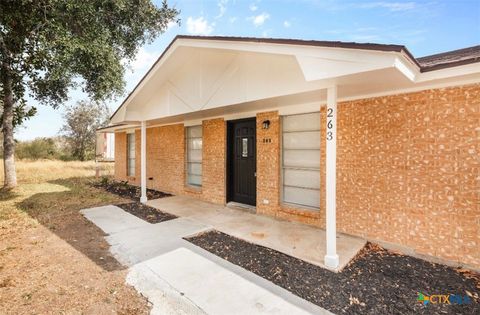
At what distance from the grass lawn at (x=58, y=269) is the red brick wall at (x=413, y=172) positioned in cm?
405

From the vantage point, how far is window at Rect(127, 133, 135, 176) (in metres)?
12.5

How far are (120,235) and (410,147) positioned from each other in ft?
19.5

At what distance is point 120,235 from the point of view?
5121 millimetres

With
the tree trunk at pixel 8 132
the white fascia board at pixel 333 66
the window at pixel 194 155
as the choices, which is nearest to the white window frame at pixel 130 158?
the tree trunk at pixel 8 132

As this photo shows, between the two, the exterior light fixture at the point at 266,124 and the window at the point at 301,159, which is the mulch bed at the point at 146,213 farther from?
the exterior light fixture at the point at 266,124

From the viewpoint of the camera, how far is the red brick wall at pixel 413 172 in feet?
11.9

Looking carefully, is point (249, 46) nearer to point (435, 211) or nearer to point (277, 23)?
point (277, 23)

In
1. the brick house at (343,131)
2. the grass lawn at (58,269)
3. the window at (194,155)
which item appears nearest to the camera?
the grass lawn at (58,269)

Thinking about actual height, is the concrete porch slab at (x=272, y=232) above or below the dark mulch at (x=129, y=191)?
below

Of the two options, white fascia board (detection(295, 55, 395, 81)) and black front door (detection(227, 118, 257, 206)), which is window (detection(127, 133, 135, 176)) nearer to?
black front door (detection(227, 118, 257, 206))

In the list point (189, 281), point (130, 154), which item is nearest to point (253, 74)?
point (189, 281)

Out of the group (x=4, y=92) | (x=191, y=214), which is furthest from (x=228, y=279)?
(x=4, y=92)

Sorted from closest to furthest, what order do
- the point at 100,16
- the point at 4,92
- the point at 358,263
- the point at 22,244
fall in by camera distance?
the point at 358,263 < the point at 22,244 < the point at 100,16 < the point at 4,92

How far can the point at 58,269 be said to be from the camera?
3715 mm
